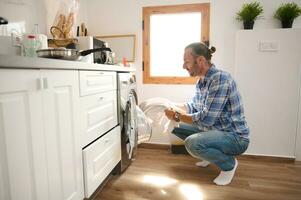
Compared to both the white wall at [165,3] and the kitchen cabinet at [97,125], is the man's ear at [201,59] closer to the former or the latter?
the kitchen cabinet at [97,125]

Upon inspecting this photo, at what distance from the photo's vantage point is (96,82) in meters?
1.49

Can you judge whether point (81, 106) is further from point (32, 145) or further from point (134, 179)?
point (134, 179)

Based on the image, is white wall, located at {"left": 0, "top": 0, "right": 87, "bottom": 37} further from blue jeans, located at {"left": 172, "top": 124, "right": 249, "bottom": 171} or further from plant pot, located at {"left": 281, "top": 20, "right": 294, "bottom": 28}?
plant pot, located at {"left": 281, "top": 20, "right": 294, "bottom": 28}

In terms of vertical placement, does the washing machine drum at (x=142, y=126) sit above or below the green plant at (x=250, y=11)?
below

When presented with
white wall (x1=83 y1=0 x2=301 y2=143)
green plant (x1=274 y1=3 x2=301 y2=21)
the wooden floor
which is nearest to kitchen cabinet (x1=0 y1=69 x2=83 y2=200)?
the wooden floor

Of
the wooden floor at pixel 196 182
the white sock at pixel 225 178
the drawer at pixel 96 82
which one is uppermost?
the drawer at pixel 96 82

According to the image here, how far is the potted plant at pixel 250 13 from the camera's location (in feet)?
7.34

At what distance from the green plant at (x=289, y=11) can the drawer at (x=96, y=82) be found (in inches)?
72.2

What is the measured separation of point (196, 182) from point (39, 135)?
141 centimetres

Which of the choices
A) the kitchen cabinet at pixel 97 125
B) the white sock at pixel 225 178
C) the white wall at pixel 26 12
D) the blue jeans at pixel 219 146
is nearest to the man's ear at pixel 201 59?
the blue jeans at pixel 219 146

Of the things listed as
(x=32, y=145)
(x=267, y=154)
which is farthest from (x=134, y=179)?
(x=267, y=154)

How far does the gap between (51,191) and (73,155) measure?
8.7 inches

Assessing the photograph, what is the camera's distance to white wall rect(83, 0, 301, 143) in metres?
2.44

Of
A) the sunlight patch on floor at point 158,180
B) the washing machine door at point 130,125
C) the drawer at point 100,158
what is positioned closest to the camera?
the drawer at point 100,158
